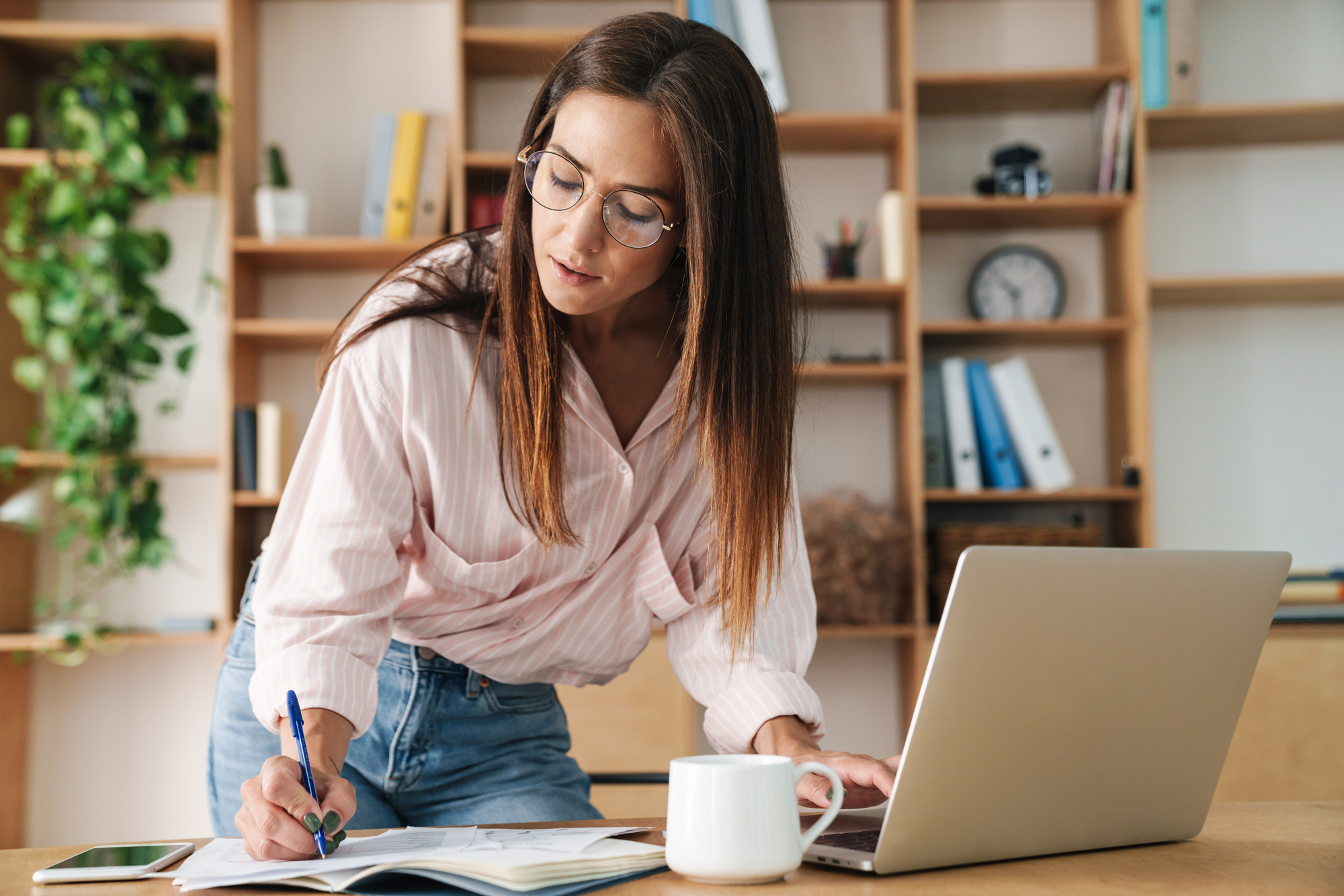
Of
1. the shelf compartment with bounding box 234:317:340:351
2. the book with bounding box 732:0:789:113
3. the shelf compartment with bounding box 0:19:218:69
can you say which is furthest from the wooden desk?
the shelf compartment with bounding box 0:19:218:69

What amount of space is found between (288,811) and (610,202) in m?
0.61

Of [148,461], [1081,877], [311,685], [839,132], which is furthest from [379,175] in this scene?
[1081,877]

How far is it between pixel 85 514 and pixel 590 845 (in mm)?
2540

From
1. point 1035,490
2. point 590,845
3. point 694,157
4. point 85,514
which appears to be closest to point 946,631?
point 590,845

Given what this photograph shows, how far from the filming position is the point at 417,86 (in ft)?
10.3

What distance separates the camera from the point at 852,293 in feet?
9.34

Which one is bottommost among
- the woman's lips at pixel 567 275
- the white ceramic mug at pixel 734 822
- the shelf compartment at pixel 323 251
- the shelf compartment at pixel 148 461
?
the white ceramic mug at pixel 734 822

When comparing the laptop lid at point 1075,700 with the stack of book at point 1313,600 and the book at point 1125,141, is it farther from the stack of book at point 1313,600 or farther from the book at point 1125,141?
the book at point 1125,141

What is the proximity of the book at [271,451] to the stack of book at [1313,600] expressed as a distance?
8.36 feet

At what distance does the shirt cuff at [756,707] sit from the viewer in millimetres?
1052

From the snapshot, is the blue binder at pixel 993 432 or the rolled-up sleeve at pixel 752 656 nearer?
the rolled-up sleeve at pixel 752 656

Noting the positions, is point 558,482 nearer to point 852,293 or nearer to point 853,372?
point 853,372

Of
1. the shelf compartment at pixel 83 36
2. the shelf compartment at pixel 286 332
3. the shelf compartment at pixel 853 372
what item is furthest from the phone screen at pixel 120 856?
the shelf compartment at pixel 83 36

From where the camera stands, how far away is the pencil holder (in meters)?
2.88
